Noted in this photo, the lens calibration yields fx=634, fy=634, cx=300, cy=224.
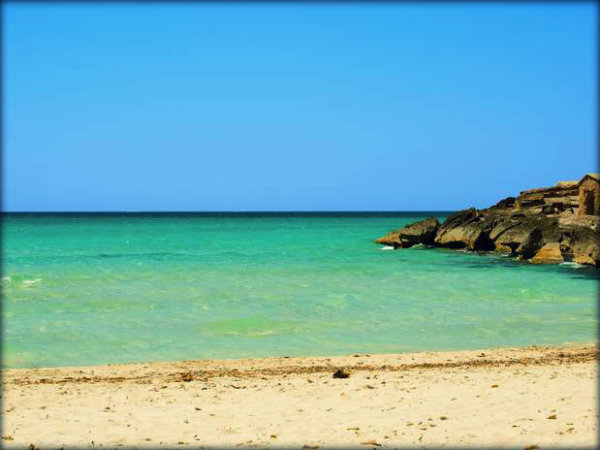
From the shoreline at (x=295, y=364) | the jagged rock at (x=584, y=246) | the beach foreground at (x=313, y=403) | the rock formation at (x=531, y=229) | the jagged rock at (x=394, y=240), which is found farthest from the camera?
the jagged rock at (x=394, y=240)

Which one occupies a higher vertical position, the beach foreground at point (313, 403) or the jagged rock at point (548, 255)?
the jagged rock at point (548, 255)

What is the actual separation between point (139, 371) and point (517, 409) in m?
7.24

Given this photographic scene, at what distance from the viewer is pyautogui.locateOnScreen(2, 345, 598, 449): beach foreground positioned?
308 inches

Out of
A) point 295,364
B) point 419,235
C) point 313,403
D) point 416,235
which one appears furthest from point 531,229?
point 313,403

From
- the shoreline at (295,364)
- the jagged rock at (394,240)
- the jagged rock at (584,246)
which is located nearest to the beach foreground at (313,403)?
the shoreline at (295,364)

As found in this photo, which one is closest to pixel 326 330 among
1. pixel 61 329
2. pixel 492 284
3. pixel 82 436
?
pixel 61 329

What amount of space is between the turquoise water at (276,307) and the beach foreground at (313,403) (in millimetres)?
2046

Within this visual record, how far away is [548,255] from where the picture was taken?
36.7 m

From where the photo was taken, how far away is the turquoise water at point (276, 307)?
50.4 feet

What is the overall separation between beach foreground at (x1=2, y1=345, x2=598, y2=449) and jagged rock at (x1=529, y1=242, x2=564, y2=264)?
24.4 m

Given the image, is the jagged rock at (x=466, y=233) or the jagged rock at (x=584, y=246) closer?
the jagged rock at (x=584, y=246)

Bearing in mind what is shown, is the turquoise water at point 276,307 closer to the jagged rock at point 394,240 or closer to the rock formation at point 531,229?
the rock formation at point 531,229

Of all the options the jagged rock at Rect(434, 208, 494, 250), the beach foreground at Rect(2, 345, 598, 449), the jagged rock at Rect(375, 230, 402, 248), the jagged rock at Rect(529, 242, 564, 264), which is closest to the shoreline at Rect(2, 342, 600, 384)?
the beach foreground at Rect(2, 345, 598, 449)

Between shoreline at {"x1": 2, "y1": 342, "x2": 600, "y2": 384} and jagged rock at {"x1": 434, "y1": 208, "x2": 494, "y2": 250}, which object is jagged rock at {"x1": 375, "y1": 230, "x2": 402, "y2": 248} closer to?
jagged rock at {"x1": 434, "y1": 208, "x2": 494, "y2": 250}
